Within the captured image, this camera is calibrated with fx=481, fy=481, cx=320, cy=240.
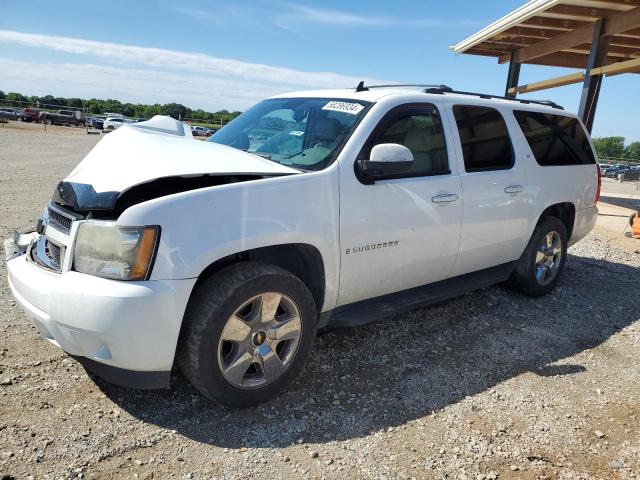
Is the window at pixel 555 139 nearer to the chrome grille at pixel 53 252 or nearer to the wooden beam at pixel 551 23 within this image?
the chrome grille at pixel 53 252

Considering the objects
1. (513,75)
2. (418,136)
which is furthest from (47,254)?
(513,75)

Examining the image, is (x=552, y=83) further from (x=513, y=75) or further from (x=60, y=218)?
(x=60, y=218)

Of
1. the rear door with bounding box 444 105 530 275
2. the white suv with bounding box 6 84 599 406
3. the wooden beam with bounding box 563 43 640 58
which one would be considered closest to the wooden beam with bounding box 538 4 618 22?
the wooden beam with bounding box 563 43 640 58

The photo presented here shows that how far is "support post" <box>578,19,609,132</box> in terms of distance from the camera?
10.4 metres

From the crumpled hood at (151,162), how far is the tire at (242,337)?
587 millimetres

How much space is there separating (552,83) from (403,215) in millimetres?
11802

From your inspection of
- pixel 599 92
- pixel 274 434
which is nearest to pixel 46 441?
pixel 274 434

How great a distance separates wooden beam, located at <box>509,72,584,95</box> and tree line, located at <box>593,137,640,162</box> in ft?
292

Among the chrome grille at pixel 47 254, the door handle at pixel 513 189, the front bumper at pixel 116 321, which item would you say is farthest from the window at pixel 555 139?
the chrome grille at pixel 47 254

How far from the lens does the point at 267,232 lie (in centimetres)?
270

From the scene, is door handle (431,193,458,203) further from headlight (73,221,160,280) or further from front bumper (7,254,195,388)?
headlight (73,221,160,280)

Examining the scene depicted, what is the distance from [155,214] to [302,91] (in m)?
2.22

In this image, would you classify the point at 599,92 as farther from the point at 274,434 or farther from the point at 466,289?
the point at 274,434

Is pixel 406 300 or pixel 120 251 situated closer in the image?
pixel 120 251
